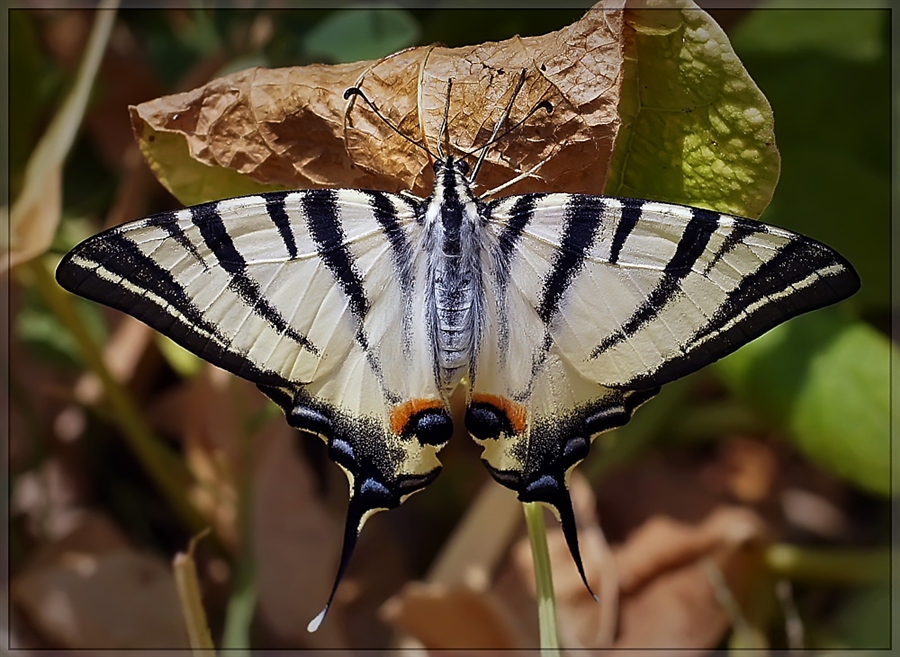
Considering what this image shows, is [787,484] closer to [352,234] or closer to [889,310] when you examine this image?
[889,310]

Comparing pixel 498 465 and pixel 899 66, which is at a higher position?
pixel 899 66

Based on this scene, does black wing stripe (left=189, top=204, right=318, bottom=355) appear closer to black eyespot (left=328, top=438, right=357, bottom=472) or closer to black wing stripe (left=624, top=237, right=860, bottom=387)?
black eyespot (left=328, top=438, right=357, bottom=472)

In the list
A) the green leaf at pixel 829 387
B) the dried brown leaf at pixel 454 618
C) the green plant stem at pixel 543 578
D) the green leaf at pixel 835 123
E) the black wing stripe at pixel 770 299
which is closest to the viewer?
Answer: the black wing stripe at pixel 770 299

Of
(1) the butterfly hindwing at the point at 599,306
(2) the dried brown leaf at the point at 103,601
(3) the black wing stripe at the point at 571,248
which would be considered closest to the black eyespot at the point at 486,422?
(1) the butterfly hindwing at the point at 599,306

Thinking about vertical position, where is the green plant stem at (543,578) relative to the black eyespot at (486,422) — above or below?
below

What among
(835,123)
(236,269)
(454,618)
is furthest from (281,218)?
(835,123)

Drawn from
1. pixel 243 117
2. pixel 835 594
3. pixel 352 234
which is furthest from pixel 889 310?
pixel 243 117

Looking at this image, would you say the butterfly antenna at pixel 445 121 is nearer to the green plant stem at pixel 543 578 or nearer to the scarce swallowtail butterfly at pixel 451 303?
the scarce swallowtail butterfly at pixel 451 303
